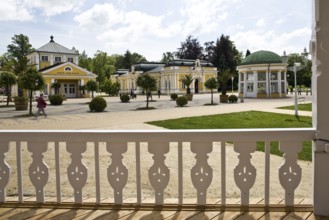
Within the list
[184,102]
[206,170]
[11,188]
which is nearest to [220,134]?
A: [206,170]

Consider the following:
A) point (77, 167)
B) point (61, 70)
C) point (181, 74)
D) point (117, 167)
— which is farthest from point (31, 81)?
point (181, 74)

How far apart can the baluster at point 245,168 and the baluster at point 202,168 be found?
0.25m

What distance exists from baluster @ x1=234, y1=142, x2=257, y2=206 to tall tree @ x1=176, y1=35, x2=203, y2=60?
64586 millimetres

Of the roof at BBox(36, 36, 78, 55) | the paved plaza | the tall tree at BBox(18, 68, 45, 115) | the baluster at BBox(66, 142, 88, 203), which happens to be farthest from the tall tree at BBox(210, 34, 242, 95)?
the baluster at BBox(66, 142, 88, 203)

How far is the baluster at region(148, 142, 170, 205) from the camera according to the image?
2.79m

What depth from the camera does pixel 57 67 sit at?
4016cm

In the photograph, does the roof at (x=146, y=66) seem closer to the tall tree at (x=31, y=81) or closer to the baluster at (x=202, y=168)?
the tall tree at (x=31, y=81)

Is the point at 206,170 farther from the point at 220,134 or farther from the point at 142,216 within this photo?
the point at 142,216

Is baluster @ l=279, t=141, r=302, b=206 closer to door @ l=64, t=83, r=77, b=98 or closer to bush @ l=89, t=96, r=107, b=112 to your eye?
bush @ l=89, t=96, r=107, b=112

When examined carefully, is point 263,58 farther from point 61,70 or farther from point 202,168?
point 202,168

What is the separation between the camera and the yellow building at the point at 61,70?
4006cm

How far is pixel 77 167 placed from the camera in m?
2.88

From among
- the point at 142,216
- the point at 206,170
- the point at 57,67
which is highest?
→ the point at 57,67

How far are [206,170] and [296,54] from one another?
52.2m
